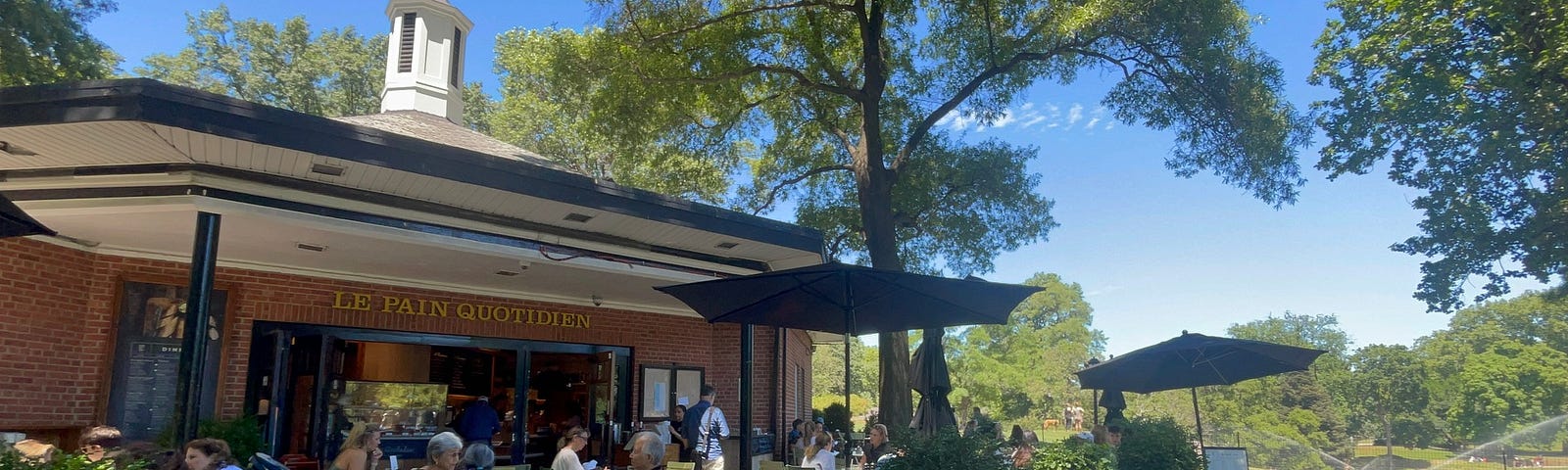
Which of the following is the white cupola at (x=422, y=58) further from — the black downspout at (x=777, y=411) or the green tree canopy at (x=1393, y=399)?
the green tree canopy at (x=1393, y=399)

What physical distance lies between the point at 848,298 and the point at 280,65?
3170cm

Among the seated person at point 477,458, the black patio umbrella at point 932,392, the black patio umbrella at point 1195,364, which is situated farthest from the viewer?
the black patio umbrella at point 932,392

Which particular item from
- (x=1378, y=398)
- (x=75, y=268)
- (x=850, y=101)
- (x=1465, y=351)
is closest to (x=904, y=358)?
(x=850, y=101)

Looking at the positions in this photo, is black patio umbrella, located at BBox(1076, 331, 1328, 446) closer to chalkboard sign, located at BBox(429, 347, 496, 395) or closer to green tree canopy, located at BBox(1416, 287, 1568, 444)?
chalkboard sign, located at BBox(429, 347, 496, 395)

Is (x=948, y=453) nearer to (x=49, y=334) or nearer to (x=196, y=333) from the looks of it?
(x=196, y=333)

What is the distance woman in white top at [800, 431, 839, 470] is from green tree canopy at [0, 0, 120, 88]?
566 inches

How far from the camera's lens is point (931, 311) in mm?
7500

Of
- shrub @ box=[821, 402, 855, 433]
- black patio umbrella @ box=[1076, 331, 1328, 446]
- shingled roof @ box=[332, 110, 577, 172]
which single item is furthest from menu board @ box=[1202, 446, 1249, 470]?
shrub @ box=[821, 402, 855, 433]

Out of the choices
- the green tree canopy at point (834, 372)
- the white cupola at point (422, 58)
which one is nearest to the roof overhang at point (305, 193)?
the white cupola at point (422, 58)

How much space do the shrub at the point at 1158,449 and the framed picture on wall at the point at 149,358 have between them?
8.61 m

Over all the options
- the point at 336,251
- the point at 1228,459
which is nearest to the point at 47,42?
the point at 336,251

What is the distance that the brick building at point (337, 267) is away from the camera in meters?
6.15

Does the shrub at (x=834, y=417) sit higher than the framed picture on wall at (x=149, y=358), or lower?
lower

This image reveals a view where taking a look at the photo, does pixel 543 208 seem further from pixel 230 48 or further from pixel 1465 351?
pixel 1465 351
